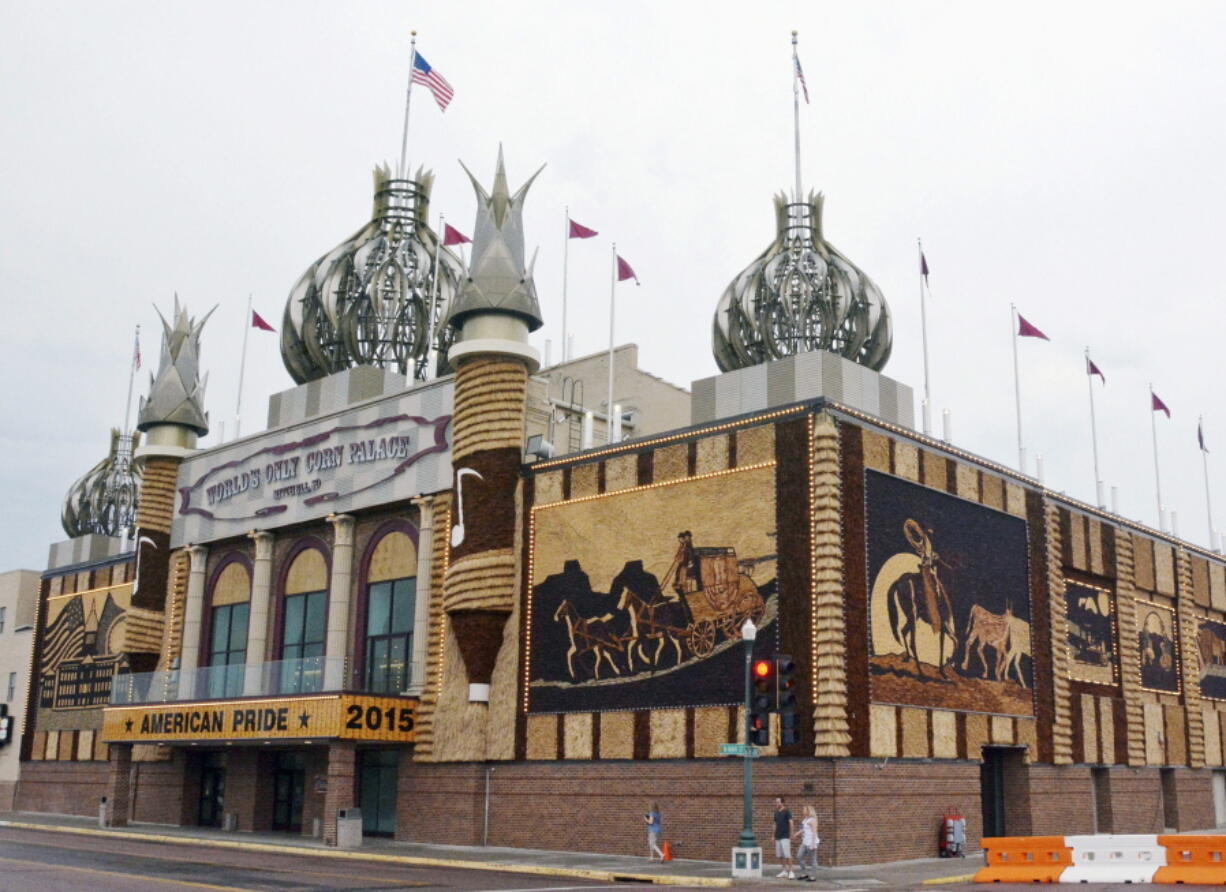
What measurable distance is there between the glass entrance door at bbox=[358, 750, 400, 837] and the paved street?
228 inches

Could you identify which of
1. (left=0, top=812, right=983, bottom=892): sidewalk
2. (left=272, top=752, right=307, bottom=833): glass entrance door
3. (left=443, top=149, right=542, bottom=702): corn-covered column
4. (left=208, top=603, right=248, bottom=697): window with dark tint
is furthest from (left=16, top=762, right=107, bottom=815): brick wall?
(left=443, top=149, right=542, bottom=702): corn-covered column

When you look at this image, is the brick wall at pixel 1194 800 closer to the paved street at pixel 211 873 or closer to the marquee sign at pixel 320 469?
the paved street at pixel 211 873

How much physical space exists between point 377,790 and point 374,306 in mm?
17211

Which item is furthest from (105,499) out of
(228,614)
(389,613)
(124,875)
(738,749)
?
(738,749)

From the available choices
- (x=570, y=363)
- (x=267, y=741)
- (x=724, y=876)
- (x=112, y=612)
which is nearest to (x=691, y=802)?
(x=724, y=876)

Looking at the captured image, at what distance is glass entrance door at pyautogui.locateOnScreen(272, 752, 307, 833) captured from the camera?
1767 inches

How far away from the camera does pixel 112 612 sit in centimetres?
5516

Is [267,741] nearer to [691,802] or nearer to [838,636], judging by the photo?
[691,802]

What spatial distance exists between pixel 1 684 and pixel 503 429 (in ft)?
120

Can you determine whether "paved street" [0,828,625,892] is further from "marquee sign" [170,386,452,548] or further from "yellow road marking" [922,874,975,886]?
"marquee sign" [170,386,452,548]

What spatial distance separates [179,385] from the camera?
172 feet

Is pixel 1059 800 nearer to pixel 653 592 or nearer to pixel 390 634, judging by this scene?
pixel 653 592

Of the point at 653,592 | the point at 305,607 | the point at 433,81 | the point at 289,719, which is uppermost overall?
the point at 433,81

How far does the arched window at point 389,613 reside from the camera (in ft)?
138
